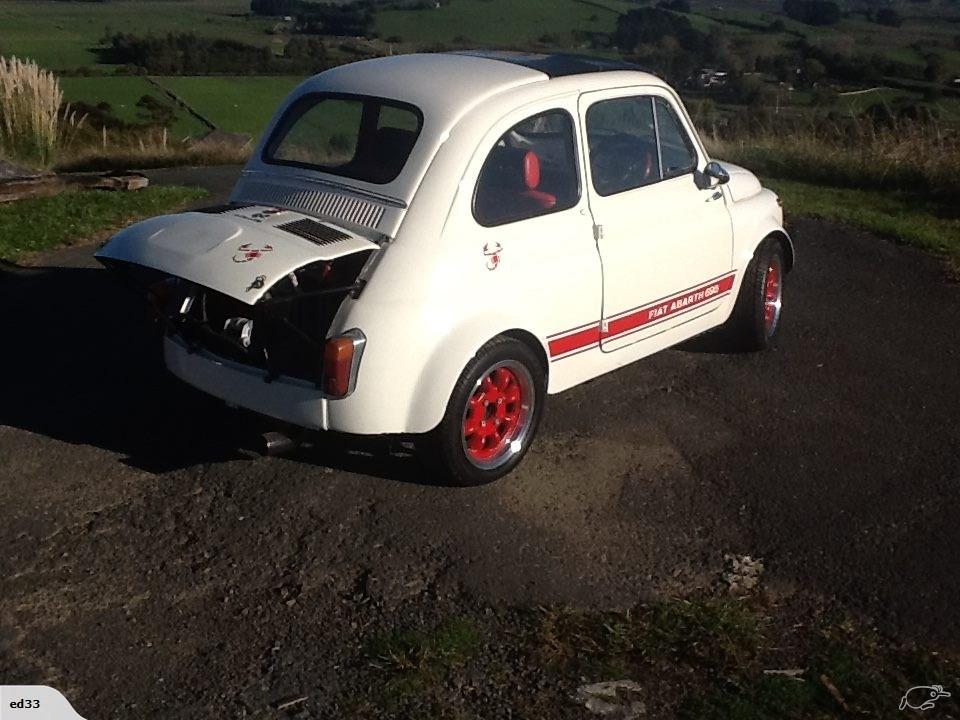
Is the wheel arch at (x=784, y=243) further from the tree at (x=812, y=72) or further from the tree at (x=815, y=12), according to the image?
the tree at (x=815, y=12)

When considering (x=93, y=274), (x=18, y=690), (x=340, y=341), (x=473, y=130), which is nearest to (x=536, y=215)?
(x=473, y=130)

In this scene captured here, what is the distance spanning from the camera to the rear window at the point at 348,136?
5293 mm

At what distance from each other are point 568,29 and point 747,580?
63.5 ft

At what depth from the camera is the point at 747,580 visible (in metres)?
4.47

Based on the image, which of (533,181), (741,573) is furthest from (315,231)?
(741,573)

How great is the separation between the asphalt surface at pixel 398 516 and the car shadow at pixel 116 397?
0.07 feet

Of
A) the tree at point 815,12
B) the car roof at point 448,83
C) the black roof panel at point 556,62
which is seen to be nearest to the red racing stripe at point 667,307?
the car roof at point 448,83

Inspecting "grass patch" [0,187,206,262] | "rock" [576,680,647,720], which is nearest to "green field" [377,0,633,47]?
"grass patch" [0,187,206,262]

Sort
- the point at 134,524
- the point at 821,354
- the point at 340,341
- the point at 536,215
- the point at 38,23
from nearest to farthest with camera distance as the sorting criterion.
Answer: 1. the point at 340,341
2. the point at 134,524
3. the point at 536,215
4. the point at 821,354
5. the point at 38,23

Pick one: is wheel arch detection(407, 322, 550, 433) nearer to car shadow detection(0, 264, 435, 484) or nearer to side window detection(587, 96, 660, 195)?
car shadow detection(0, 264, 435, 484)

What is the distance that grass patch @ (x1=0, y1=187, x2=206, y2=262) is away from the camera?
9648mm

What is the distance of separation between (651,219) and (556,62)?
3.37ft

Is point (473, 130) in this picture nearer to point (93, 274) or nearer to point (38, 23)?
point (93, 274)

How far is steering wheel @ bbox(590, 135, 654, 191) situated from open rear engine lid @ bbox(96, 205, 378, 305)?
4.67 ft
